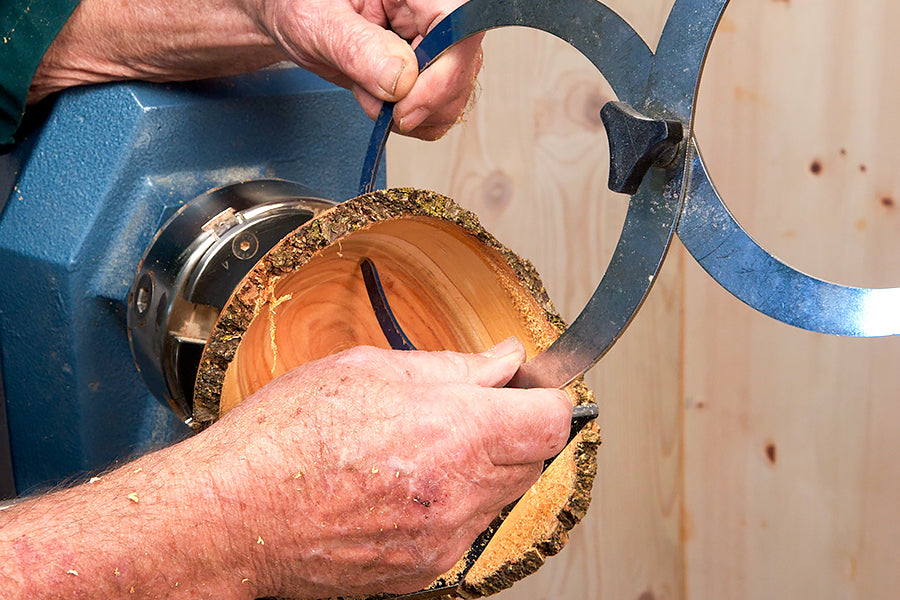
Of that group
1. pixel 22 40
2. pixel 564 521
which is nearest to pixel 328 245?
pixel 564 521

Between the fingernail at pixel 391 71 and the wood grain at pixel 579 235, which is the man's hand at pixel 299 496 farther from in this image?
the wood grain at pixel 579 235

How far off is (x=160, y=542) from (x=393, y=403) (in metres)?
0.15

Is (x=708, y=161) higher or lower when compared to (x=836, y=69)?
lower

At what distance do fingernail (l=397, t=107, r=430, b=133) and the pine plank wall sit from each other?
19.0 inches

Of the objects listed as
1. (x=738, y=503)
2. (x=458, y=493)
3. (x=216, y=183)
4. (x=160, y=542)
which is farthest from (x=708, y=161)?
(x=160, y=542)

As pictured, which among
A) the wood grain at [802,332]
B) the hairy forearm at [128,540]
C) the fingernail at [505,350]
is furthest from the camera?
the wood grain at [802,332]

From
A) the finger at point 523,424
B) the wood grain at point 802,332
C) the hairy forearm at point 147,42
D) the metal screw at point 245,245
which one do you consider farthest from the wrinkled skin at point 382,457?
the wood grain at point 802,332

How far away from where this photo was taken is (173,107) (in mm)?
759

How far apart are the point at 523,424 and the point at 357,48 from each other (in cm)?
34

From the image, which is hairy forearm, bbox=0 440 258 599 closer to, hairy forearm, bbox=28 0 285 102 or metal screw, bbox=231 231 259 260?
metal screw, bbox=231 231 259 260

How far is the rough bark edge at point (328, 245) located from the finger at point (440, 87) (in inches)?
5.4

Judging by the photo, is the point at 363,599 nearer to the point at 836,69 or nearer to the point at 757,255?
the point at 757,255

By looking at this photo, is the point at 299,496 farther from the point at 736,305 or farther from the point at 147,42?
the point at 736,305

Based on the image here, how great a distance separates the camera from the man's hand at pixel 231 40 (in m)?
0.71
